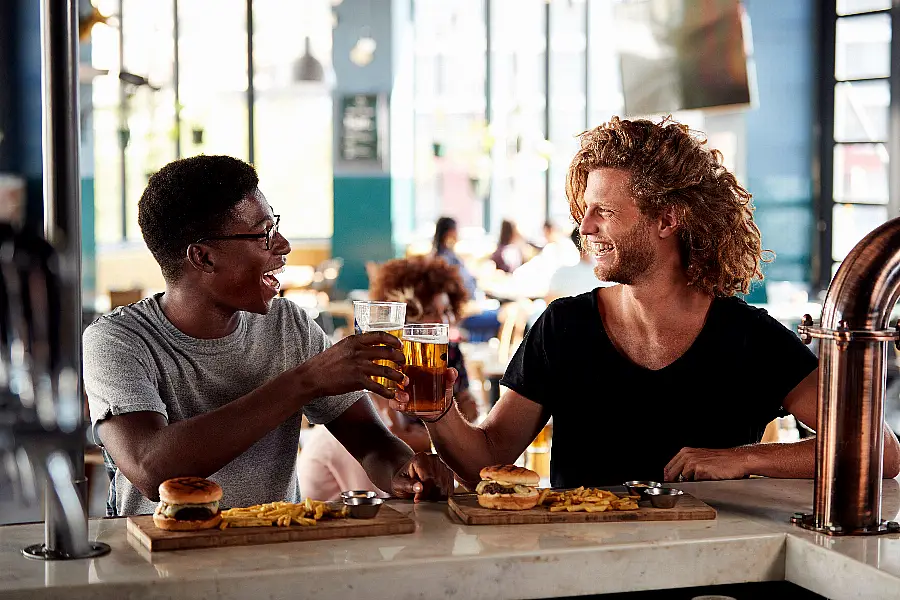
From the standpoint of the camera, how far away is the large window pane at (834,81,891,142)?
840 centimetres

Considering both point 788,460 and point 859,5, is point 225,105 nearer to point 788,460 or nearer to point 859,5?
point 859,5

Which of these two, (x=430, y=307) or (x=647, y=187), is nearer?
(x=647, y=187)

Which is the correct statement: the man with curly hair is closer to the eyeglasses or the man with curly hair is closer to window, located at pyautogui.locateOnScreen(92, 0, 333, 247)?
the eyeglasses

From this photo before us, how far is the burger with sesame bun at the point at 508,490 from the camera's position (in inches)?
61.0

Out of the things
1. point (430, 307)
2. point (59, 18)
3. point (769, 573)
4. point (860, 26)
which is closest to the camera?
point (59, 18)

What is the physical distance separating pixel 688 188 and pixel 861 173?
7.13m

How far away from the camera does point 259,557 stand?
1338mm

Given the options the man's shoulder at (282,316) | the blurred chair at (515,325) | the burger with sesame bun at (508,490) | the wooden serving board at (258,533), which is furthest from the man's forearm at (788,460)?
the blurred chair at (515,325)

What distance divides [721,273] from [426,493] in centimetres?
86

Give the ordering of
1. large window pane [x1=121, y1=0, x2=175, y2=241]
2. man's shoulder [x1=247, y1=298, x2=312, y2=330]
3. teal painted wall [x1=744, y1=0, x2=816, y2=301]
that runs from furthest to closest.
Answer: large window pane [x1=121, y1=0, x2=175, y2=241] → teal painted wall [x1=744, y1=0, x2=816, y2=301] → man's shoulder [x1=247, y1=298, x2=312, y2=330]

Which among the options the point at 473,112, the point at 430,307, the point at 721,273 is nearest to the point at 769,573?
the point at 721,273

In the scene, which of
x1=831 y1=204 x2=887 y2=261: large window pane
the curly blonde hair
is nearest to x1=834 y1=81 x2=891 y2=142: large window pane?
x1=831 y1=204 x2=887 y2=261: large window pane

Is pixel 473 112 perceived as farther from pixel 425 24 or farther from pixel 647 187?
pixel 647 187

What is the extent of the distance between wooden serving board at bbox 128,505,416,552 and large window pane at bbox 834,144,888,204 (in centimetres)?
775
